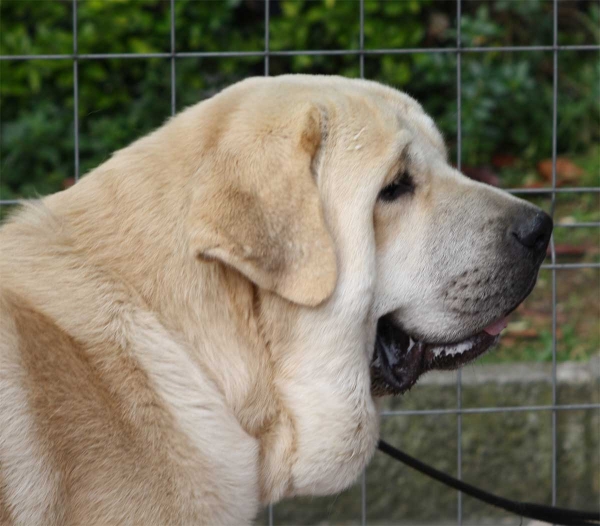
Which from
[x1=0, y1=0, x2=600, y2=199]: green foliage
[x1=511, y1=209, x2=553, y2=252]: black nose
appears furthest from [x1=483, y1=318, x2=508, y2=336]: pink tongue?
[x1=0, y1=0, x2=600, y2=199]: green foliage

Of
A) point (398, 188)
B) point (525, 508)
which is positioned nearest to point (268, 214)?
point (398, 188)

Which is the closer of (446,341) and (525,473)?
(446,341)

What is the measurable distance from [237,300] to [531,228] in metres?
0.79

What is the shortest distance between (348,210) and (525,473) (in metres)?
2.22

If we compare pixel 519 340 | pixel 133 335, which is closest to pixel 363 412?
pixel 133 335

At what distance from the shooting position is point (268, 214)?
7.39 feet

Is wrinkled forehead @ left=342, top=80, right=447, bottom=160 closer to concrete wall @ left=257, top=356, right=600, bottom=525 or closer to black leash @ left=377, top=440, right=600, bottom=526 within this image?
black leash @ left=377, top=440, right=600, bottom=526

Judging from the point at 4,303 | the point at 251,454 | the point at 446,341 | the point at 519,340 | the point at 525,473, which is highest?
the point at 4,303

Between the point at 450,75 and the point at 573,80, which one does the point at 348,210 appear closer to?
the point at 450,75

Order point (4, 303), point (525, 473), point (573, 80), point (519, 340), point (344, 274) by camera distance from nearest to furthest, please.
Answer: point (4, 303) < point (344, 274) < point (525, 473) < point (519, 340) < point (573, 80)

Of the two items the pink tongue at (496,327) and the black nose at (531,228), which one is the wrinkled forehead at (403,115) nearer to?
the black nose at (531,228)

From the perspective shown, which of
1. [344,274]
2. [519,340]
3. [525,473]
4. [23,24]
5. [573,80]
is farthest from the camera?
[573,80]

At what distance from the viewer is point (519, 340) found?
473cm

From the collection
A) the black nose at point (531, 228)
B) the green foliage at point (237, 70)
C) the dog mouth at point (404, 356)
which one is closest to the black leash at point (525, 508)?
the dog mouth at point (404, 356)
